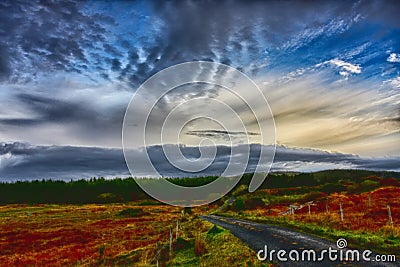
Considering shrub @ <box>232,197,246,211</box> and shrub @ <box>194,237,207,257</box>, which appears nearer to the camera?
shrub @ <box>194,237,207,257</box>

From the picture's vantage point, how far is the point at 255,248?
18.3m

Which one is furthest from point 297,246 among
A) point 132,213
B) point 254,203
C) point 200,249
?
point 132,213

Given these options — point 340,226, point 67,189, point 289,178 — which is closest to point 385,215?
point 340,226

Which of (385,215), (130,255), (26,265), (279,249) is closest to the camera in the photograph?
(279,249)

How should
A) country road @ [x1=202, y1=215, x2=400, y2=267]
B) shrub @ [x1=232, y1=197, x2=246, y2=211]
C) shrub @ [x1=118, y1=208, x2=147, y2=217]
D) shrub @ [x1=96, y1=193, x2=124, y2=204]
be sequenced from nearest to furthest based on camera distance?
country road @ [x1=202, y1=215, x2=400, y2=267] < shrub @ [x1=232, y1=197, x2=246, y2=211] < shrub @ [x1=118, y1=208, x2=147, y2=217] < shrub @ [x1=96, y1=193, x2=124, y2=204]

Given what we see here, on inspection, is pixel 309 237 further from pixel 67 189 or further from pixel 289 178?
pixel 67 189

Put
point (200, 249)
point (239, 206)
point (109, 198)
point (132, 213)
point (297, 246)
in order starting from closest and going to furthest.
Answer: point (297, 246), point (200, 249), point (239, 206), point (132, 213), point (109, 198)

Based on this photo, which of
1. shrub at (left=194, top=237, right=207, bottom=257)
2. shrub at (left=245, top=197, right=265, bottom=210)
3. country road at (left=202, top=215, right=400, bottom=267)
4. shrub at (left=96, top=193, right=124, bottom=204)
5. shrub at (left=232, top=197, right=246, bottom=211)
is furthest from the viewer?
shrub at (left=96, top=193, right=124, bottom=204)

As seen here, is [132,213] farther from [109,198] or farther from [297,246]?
[109,198]

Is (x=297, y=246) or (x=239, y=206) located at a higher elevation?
(x=297, y=246)

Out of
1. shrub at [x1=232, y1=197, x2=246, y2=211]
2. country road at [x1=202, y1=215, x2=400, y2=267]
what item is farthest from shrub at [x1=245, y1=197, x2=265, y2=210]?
country road at [x1=202, y1=215, x2=400, y2=267]

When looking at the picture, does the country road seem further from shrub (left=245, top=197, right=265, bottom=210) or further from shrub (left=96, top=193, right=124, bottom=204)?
shrub (left=96, top=193, right=124, bottom=204)

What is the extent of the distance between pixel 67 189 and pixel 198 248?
14997 cm

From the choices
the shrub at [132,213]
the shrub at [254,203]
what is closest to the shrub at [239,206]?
the shrub at [254,203]
